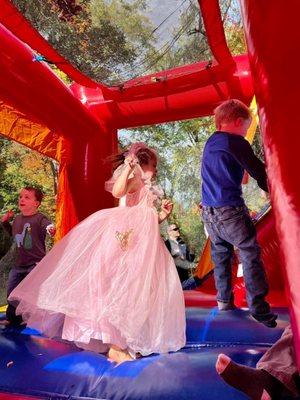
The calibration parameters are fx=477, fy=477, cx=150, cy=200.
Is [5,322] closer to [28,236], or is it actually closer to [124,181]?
[28,236]

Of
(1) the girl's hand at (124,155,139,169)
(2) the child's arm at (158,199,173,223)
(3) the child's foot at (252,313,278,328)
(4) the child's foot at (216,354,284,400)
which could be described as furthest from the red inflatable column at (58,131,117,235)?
(4) the child's foot at (216,354,284,400)

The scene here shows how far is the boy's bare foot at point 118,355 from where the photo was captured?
2085 millimetres

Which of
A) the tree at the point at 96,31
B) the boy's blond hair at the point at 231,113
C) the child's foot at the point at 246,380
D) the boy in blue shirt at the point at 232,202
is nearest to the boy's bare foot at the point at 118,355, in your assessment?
the boy in blue shirt at the point at 232,202

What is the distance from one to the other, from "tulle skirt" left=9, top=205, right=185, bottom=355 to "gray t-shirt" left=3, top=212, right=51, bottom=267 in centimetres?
75

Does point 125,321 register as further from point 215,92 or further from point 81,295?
point 215,92

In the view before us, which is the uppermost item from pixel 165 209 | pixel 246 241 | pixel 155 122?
pixel 155 122

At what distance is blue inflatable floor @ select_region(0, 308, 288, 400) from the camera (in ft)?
5.53

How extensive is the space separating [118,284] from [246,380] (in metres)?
0.86

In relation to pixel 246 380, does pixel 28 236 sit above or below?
above

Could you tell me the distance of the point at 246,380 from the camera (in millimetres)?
1441

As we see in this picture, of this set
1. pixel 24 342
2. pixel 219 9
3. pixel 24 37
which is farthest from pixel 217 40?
pixel 24 342

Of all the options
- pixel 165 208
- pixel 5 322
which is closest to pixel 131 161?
pixel 165 208

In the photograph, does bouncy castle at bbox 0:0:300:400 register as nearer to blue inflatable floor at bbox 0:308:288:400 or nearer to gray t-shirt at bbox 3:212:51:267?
blue inflatable floor at bbox 0:308:288:400

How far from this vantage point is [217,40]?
315 cm
